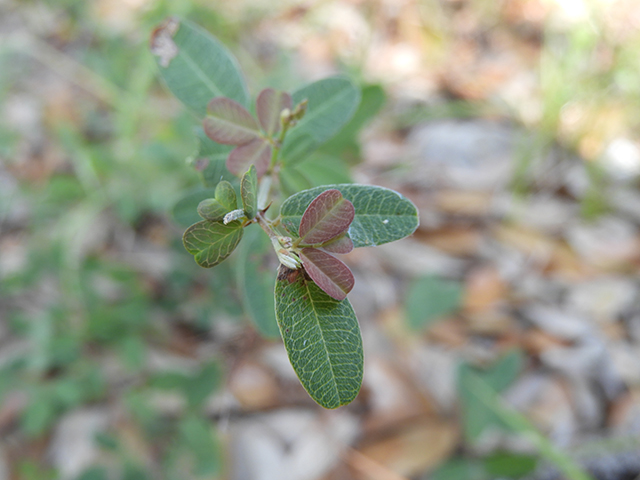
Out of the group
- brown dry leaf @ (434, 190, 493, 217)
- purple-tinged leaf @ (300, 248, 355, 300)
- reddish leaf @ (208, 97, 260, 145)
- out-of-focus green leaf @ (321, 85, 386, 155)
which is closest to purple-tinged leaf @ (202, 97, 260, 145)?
reddish leaf @ (208, 97, 260, 145)

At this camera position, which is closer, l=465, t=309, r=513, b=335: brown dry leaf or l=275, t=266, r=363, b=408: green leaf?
l=275, t=266, r=363, b=408: green leaf

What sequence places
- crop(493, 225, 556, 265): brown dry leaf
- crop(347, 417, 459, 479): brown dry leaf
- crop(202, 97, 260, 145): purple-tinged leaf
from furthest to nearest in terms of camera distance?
1. crop(493, 225, 556, 265): brown dry leaf
2. crop(347, 417, 459, 479): brown dry leaf
3. crop(202, 97, 260, 145): purple-tinged leaf

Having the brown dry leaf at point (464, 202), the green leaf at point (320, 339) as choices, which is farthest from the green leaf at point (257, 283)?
the brown dry leaf at point (464, 202)

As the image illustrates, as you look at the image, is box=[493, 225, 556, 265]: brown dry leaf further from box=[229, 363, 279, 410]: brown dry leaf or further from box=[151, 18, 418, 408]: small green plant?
box=[151, 18, 418, 408]: small green plant

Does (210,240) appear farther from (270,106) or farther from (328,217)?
(270,106)

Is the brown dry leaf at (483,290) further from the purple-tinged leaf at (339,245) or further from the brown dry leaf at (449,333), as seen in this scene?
the purple-tinged leaf at (339,245)

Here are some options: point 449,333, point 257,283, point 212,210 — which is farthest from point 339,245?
point 449,333

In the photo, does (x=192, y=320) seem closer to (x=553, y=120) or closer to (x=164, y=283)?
(x=164, y=283)
